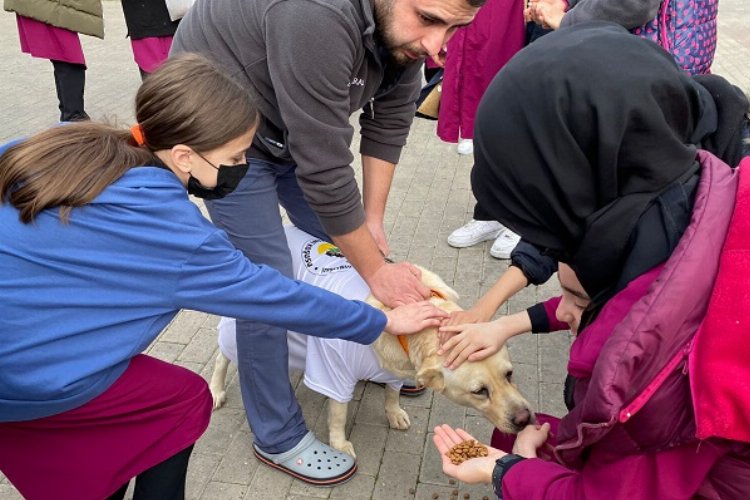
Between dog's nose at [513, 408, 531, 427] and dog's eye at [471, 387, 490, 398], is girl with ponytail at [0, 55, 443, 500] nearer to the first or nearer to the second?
dog's eye at [471, 387, 490, 398]

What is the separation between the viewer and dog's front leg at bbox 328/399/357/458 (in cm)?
319

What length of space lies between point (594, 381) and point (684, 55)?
8.84 feet

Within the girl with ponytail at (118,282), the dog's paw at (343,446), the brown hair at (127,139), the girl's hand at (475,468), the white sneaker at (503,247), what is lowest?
the white sneaker at (503,247)

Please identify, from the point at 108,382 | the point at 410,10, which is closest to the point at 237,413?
the point at 108,382

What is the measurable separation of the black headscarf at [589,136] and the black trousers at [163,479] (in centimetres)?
158

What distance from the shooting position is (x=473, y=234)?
512 cm

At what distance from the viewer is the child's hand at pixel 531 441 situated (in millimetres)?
2230

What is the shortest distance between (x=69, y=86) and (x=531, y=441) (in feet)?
18.4

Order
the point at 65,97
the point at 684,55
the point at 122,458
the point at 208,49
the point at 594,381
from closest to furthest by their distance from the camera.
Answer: the point at 594,381 → the point at 122,458 → the point at 208,49 → the point at 684,55 → the point at 65,97

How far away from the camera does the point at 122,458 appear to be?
7.41 feet

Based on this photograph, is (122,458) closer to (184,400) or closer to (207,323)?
(184,400)

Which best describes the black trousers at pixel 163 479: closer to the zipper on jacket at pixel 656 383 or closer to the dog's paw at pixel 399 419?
the dog's paw at pixel 399 419

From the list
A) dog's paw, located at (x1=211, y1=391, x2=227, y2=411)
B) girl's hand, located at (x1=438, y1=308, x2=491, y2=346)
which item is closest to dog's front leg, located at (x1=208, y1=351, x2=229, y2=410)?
dog's paw, located at (x1=211, y1=391, x2=227, y2=411)

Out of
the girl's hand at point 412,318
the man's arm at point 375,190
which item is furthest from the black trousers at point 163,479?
the man's arm at point 375,190
